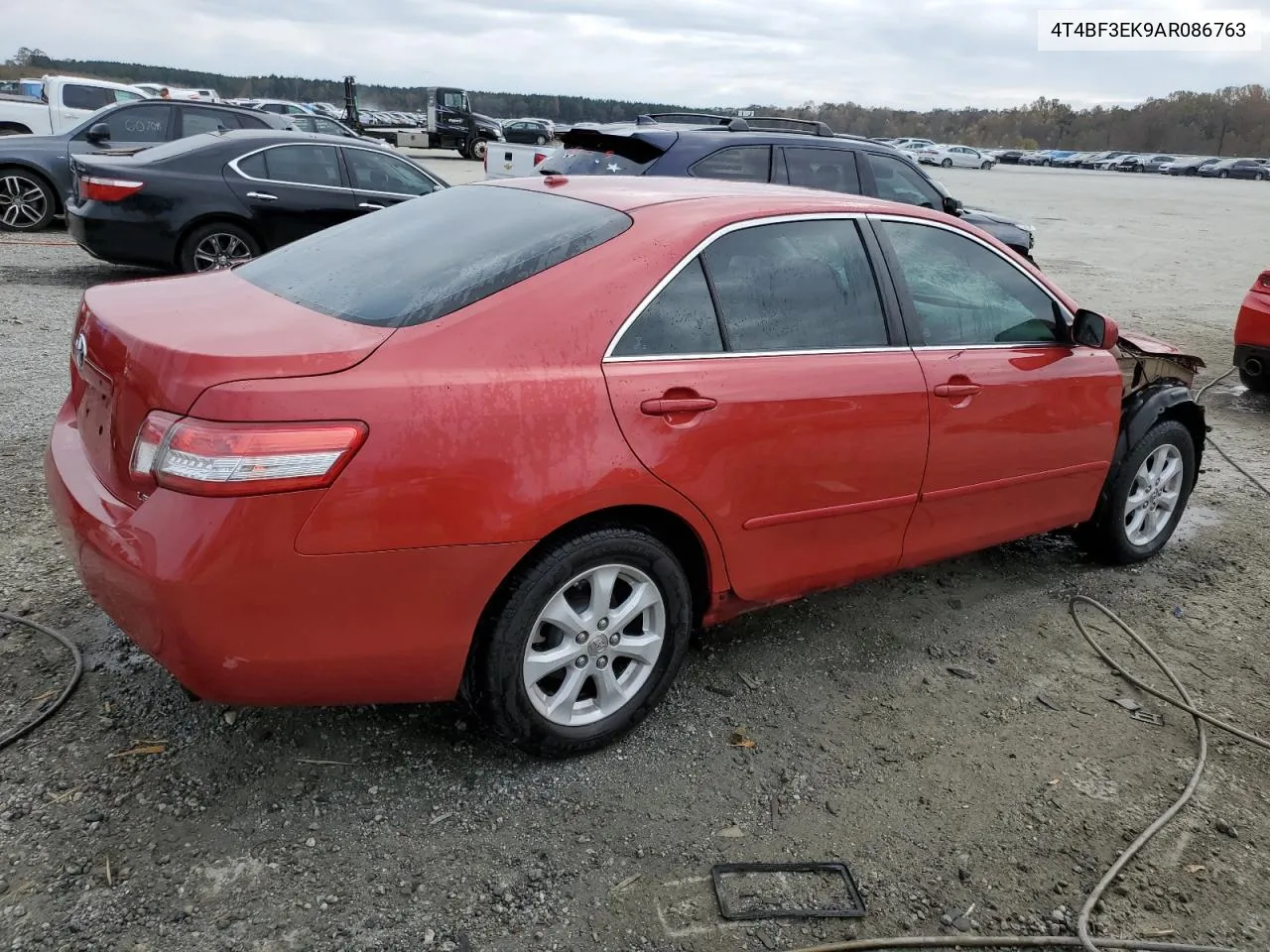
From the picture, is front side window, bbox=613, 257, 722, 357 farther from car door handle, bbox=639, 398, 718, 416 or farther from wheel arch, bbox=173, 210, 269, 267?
wheel arch, bbox=173, 210, 269, 267

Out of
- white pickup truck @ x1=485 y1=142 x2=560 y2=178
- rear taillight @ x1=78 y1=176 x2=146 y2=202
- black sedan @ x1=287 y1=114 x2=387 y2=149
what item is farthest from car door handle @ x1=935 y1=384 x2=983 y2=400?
black sedan @ x1=287 y1=114 x2=387 y2=149

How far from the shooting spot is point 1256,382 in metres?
7.99

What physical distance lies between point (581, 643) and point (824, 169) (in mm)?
6007

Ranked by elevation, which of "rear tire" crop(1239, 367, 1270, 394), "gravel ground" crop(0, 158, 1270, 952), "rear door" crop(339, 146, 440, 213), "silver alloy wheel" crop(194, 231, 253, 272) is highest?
"rear door" crop(339, 146, 440, 213)

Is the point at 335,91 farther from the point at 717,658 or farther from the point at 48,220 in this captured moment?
the point at 717,658

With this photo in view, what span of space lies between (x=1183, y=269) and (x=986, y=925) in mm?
15328

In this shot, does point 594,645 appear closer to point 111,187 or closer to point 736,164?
point 736,164

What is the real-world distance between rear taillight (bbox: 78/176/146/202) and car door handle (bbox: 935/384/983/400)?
24.0 ft

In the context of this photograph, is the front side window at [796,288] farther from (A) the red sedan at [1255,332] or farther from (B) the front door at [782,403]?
(A) the red sedan at [1255,332]

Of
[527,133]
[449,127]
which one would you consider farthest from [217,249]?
[527,133]

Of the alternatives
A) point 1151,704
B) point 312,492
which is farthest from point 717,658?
point 312,492

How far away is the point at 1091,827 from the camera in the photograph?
2795 millimetres

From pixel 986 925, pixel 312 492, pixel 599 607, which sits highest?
pixel 312 492

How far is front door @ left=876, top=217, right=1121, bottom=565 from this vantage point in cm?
347
